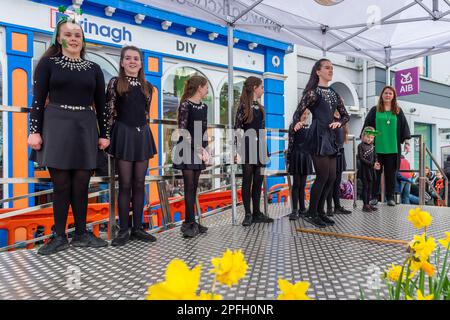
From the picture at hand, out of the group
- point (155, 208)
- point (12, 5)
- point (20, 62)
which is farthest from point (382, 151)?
point (12, 5)

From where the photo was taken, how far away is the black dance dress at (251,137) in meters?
3.52

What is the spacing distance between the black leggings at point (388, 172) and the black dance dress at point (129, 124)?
322 centimetres

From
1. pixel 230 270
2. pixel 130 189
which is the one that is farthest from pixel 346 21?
pixel 230 270

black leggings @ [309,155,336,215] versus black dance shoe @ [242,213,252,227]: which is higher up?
black leggings @ [309,155,336,215]

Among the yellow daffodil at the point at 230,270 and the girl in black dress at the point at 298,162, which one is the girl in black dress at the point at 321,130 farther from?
the yellow daffodil at the point at 230,270

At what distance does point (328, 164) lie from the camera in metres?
3.39

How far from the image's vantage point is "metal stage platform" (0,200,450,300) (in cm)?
175

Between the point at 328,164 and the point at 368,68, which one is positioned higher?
the point at 368,68

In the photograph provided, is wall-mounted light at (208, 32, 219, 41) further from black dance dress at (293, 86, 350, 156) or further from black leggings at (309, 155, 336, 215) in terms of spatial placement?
black leggings at (309, 155, 336, 215)

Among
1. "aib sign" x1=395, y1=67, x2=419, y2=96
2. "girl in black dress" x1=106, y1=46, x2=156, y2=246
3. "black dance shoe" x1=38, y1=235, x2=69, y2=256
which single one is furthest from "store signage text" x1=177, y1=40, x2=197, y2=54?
"aib sign" x1=395, y1=67, x2=419, y2=96

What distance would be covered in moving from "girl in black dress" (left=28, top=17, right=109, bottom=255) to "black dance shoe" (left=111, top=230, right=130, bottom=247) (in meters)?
0.11

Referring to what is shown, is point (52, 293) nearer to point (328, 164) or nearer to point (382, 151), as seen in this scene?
point (328, 164)

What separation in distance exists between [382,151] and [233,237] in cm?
261

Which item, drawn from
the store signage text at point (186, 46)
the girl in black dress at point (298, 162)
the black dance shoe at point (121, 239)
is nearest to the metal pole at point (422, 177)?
the girl in black dress at point (298, 162)
